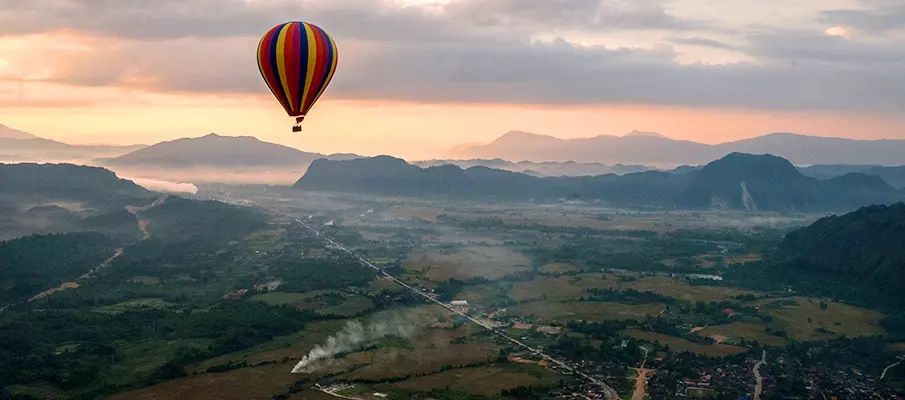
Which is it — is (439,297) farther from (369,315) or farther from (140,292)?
(140,292)

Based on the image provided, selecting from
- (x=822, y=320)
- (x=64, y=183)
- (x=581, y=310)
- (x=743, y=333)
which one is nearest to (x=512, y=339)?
(x=581, y=310)

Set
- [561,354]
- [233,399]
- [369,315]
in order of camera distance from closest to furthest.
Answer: [233,399], [561,354], [369,315]

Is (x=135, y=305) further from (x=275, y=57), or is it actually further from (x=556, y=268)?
(x=556, y=268)

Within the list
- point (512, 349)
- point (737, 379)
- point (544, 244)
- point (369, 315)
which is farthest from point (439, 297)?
point (544, 244)

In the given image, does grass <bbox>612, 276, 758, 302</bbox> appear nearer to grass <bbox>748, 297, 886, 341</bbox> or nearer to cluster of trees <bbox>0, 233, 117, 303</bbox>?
grass <bbox>748, 297, 886, 341</bbox>

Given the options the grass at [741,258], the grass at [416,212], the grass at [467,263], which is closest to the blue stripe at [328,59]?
the grass at [467,263]

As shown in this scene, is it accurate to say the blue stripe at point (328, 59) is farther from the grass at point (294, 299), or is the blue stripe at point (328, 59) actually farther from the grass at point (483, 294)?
the grass at point (483, 294)

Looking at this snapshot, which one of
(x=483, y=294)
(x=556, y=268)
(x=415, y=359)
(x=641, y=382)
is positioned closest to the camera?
(x=641, y=382)
